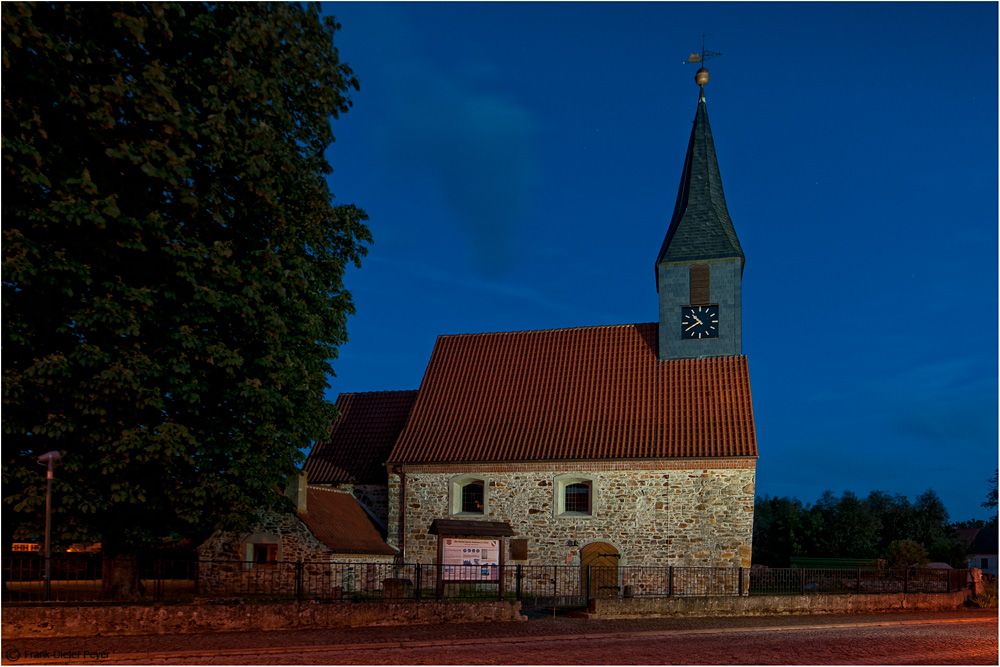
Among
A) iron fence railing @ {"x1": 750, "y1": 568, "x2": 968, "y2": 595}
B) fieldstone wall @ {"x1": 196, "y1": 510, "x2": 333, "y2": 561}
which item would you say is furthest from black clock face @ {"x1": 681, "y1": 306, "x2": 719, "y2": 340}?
fieldstone wall @ {"x1": 196, "y1": 510, "x2": 333, "y2": 561}

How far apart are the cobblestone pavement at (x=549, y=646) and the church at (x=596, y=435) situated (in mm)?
9203

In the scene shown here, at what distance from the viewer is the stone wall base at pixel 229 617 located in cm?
1235

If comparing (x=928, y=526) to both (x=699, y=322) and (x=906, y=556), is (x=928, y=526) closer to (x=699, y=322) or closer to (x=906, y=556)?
(x=906, y=556)

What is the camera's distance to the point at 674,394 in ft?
93.7

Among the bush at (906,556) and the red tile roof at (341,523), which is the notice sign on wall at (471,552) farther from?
the bush at (906,556)

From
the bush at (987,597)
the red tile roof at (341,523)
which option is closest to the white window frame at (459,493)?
the red tile roof at (341,523)

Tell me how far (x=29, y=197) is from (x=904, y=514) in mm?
46434

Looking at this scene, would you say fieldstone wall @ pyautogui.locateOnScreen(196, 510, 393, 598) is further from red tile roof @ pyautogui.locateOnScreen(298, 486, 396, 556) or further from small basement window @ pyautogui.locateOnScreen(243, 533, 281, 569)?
red tile roof @ pyautogui.locateOnScreen(298, 486, 396, 556)

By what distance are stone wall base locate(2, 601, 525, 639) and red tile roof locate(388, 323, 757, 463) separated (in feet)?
→ 38.1

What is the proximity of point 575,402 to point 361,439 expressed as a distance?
8.31 m

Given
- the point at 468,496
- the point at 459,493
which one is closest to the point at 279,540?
the point at 459,493

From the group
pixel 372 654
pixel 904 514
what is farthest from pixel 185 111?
pixel 904 514

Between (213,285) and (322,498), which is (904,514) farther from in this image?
(213,285)

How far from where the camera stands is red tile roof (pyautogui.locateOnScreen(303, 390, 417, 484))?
1200 inches
